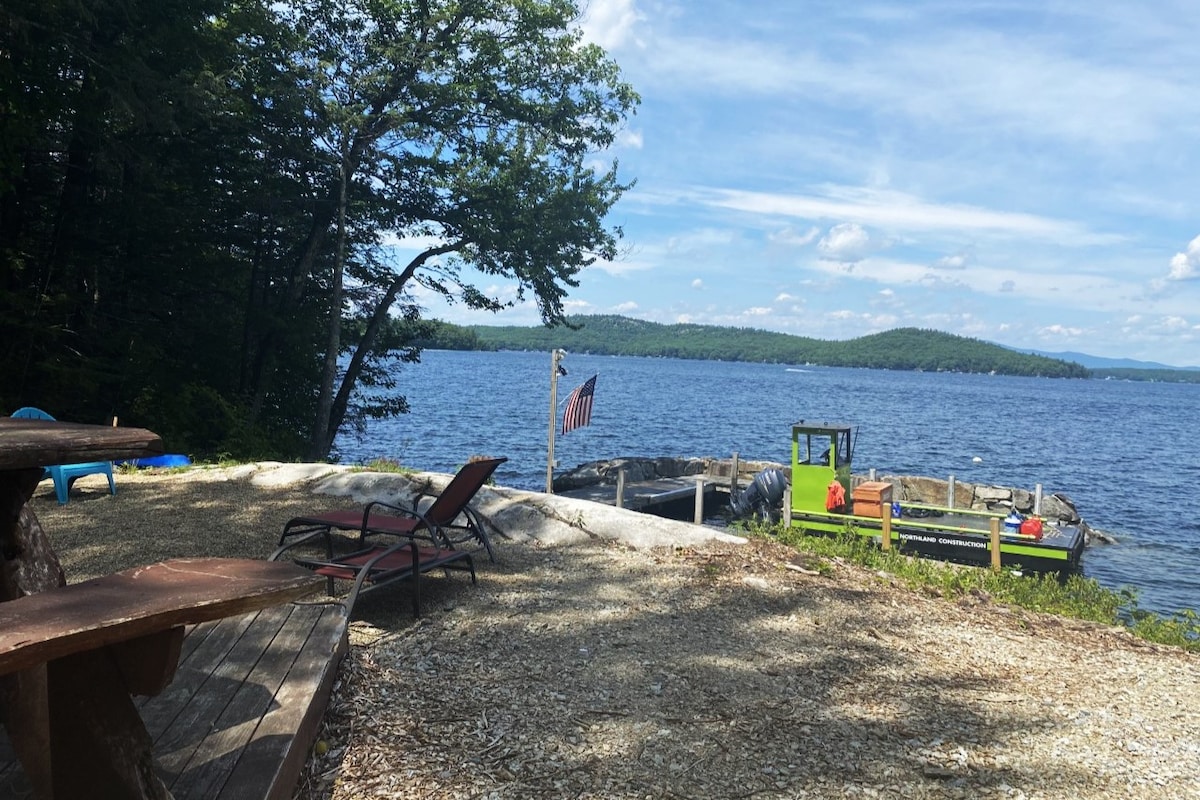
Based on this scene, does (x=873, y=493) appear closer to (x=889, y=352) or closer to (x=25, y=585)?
(x=25, y=585)

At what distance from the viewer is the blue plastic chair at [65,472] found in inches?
301

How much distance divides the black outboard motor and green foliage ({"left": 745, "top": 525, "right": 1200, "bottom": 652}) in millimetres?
10657

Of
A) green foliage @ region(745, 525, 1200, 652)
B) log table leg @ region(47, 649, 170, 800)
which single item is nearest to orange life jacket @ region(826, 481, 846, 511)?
green foliage @ region(745, 525, 1200, 652)

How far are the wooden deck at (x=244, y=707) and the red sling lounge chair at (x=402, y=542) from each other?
2.37 ft

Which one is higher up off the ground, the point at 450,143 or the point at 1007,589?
the point at 450,143

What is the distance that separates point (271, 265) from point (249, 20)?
4856 millimetres

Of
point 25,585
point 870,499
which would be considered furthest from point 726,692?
point 870,499

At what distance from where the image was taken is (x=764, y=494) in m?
18.9

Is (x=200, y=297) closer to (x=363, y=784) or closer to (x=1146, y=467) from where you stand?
(x=363, y=784)

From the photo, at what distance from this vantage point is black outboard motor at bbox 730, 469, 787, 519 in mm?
18609

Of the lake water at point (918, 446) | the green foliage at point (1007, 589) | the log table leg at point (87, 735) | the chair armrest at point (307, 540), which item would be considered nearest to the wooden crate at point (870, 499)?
the lake water at point (918, 446)

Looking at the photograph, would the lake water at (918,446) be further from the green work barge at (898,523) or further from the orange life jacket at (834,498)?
the orange life jacket at (834,498)

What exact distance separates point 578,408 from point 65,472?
6.24 metres

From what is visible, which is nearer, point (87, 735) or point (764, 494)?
point (87, 735)
